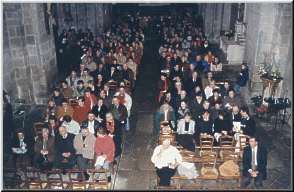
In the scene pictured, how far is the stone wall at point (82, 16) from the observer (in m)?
22.2

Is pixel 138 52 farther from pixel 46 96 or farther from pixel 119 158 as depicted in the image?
pixel 119 158

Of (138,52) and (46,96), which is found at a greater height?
(138,52)

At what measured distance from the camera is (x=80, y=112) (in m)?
11.2

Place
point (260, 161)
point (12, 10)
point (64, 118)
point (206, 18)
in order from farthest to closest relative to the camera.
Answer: point (206, 18)
point (12, 10)
point (64, 118)
point (260, 161)

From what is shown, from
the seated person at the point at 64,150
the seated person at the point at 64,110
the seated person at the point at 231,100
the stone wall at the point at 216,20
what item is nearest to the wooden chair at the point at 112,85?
the seated person at the point at 64,110

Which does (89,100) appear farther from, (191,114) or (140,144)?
(191,114)

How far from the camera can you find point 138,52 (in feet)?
56.5

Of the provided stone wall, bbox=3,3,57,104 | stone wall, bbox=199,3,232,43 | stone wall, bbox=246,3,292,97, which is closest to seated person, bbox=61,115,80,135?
stone wall, bbox=3,3,57,104

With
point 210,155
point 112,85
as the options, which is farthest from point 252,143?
point 112,85

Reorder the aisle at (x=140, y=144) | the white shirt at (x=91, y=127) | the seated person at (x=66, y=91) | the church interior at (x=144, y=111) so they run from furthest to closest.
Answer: the seated person at (x=66, y=91)
the white shirt at (x=91, y=127)
the aisle at (x=140, y=144)
the church interior at (x=144, y=111)

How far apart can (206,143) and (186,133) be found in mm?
577

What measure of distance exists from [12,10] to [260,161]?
9.42m

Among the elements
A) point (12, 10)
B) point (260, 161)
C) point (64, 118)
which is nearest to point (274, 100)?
point (260, 161)

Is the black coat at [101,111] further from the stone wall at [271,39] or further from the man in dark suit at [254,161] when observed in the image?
the stone wall at [271,39]
